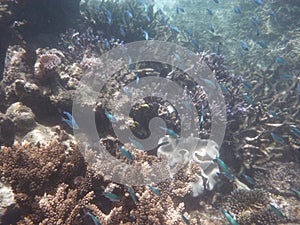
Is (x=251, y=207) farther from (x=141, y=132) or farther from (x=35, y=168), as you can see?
(x=35, y=168)

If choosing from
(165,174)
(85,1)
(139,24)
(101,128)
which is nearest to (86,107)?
(101,128)

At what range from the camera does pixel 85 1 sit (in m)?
9.27

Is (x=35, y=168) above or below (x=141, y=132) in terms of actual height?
below

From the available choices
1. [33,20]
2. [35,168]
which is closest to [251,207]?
[35,168]

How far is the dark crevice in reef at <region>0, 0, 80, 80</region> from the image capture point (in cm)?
598

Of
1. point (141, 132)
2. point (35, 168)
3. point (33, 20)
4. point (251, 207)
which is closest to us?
point (35, 168)

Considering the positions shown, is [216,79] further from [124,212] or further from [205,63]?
[124,212]

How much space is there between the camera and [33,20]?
655cm

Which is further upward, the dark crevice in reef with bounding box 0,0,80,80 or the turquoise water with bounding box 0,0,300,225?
the dark crevice in reef with bounding box 0,0,80,80

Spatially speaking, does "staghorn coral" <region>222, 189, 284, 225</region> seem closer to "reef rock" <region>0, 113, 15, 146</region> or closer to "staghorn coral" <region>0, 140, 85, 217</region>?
"staghorn coral" <region>0, 140, 85, 217</region>

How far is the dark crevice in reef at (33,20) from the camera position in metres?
5.98

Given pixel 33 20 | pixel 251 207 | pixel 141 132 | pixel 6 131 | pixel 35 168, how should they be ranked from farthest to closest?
1. pixel 33 20
2. pixel 141 132
3. pixel 251 207
4. pixel 6 131
5. pixel 35 168

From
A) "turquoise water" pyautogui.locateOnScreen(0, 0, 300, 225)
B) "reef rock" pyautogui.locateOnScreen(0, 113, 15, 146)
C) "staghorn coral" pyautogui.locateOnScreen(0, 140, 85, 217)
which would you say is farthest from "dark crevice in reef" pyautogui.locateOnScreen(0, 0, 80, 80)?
"staghorn coral" pyautogui.locateOnScreen(0, 140, 85, 217)

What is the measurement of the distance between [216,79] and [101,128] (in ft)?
10.8
